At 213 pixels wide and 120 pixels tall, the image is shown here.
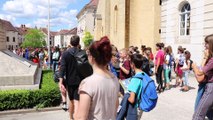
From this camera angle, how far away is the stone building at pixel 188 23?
15.1 meters

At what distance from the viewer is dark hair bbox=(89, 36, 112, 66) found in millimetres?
2736

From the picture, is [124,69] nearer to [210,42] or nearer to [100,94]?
[210,42]

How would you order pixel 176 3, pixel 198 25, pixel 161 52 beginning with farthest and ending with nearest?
1. pixel 176 3
2. pixel 198 25
3. pixel 161 52

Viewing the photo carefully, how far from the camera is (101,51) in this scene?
108 inches

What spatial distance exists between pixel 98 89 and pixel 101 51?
1.24 ft

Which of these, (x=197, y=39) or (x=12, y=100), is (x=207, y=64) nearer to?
(x=12, y=100)

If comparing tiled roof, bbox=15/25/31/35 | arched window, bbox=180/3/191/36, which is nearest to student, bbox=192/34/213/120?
arched window, bbox=180/3/191/36

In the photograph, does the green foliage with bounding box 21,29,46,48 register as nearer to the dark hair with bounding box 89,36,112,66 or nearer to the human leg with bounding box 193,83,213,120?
the human leg with bounding box 193,83,213,120

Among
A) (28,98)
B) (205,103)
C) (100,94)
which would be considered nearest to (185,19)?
(28,98)

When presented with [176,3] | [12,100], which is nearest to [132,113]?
[12,100]

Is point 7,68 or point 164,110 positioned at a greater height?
point 7,68

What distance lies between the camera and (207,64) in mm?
4801

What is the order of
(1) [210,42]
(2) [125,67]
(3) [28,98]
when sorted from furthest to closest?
(3) [28,98] < (2) [125,67] < (1) [210,42]

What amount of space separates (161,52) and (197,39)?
6.41 metres
